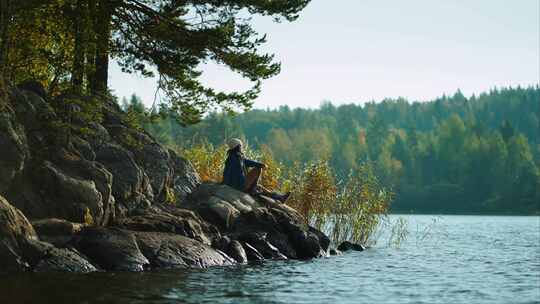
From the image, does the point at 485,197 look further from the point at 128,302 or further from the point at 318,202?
the point at 128,302

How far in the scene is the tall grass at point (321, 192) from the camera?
26.7 m

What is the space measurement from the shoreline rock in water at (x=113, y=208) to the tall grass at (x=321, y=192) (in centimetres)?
199

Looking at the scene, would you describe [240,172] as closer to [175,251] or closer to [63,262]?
[175,251]

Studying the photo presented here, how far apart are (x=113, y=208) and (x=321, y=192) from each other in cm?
829

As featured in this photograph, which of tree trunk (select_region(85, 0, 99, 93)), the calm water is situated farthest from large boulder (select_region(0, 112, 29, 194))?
the calm water

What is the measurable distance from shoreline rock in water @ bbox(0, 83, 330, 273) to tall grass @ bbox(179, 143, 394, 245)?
1987mm

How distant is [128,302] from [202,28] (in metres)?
13.2

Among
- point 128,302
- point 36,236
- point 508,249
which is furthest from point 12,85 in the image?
point 508,249

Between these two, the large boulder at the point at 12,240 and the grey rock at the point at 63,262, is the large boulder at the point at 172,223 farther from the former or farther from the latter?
the large boulder at the point at 12,240

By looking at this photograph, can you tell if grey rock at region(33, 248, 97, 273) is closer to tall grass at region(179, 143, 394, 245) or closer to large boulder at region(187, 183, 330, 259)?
large boulder at region(187, 183, 330, 259)

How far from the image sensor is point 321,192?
1049 inches

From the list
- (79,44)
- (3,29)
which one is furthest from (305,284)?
(3,29)

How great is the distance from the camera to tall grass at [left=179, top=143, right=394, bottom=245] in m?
26.7

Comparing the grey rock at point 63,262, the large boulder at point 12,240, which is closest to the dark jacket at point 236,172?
the grey rock at point 63,262
